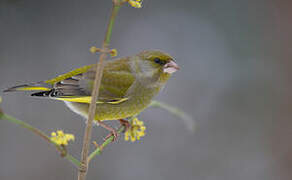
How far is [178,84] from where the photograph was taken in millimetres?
4422

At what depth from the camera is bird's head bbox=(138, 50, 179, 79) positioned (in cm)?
214

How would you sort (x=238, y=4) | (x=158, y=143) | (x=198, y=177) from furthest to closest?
(x=238, y=4) < (x=158, y=143) < (x=198, y=177)

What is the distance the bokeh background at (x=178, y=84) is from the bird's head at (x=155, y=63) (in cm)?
149

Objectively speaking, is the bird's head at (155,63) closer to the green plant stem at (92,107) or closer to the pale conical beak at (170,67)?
the pale conical beak at (170,67)

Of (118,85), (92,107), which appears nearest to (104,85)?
(118,85)

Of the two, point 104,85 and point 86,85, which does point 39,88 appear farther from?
point 104,85

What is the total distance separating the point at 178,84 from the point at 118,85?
7.61 feet

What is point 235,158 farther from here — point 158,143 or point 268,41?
point 268,41

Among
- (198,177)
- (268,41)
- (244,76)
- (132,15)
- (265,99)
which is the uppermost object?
(132,15)

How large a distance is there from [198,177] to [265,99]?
A: 1292 millimetres

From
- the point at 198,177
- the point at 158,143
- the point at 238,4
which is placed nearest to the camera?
the point at 198,177

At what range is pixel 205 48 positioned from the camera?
469cm

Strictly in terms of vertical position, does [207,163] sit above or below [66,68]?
below

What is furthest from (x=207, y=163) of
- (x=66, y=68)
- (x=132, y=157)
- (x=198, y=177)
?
(x=66, y=68)
